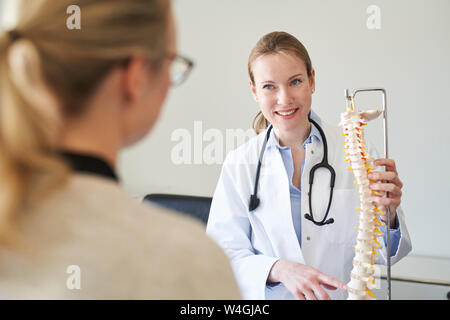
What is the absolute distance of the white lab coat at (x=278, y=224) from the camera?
4.01ft

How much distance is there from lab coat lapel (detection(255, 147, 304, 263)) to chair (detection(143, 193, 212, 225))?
0.33 metres

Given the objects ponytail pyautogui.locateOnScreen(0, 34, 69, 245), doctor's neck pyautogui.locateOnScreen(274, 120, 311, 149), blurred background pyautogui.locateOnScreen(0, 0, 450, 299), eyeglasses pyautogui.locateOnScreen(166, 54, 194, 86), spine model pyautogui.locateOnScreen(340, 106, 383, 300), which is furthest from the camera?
blurred background pyautogui.locateOnScreen(0, 0, 450, 299)

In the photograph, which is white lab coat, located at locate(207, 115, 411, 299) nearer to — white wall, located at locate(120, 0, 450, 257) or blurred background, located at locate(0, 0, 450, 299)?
blurred background, located at locate(0, 0, 450, 299)

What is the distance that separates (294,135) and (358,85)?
0.75 metres

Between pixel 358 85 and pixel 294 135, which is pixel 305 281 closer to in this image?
pixel 294 135

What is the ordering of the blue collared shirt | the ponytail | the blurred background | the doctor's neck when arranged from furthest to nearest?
the blurred background < the doctor's neck < the blue collared shirt < the ponytail

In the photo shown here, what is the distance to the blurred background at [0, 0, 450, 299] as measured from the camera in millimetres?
1796

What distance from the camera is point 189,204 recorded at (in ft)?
5.37

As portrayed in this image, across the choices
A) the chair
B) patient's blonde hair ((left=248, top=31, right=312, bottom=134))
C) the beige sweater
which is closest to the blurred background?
the chair

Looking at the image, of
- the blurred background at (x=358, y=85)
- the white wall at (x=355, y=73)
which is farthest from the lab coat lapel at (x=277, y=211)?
the white wall at (x=355, y=73)

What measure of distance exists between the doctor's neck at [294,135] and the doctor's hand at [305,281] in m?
0.44

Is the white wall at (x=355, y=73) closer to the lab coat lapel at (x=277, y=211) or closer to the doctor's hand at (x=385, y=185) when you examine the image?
the lab coat lapel at (x=277, y=211)
